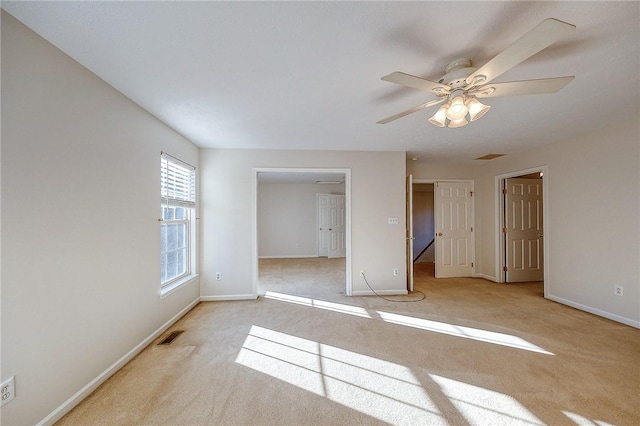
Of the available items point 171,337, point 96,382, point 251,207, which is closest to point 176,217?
point 251,207

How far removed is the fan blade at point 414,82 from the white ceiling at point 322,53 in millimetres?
200

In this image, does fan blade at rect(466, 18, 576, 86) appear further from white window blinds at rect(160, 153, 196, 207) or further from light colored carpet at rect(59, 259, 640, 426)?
white window blinds at rect(160, 153, 196, 207)

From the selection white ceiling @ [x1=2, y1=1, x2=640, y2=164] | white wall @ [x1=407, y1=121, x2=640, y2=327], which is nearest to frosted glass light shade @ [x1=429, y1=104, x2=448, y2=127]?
white ceiling @ [x1=2, y1=1, x2=640, y2=164]

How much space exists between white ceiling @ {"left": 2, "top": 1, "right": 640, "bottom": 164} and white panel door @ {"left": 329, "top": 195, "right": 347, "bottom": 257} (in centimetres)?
496

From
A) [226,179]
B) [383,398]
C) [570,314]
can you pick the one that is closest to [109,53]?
[226,179]

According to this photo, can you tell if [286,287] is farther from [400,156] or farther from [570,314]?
[570,314]

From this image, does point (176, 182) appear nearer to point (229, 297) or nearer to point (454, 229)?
point (229, 297)

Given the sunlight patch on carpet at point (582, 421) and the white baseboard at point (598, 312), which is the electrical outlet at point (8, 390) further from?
the white baseboard at point (598, 312)

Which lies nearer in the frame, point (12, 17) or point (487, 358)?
point (12, 17)

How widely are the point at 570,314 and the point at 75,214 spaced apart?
5.25m

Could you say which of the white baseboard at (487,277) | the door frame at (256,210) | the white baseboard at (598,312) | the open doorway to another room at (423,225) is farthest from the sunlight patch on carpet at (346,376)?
the open doorway to another room at (423,225)

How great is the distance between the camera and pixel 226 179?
3.71m

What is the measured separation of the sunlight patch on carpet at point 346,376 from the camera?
157cm

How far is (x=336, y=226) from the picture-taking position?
24.9 feet
